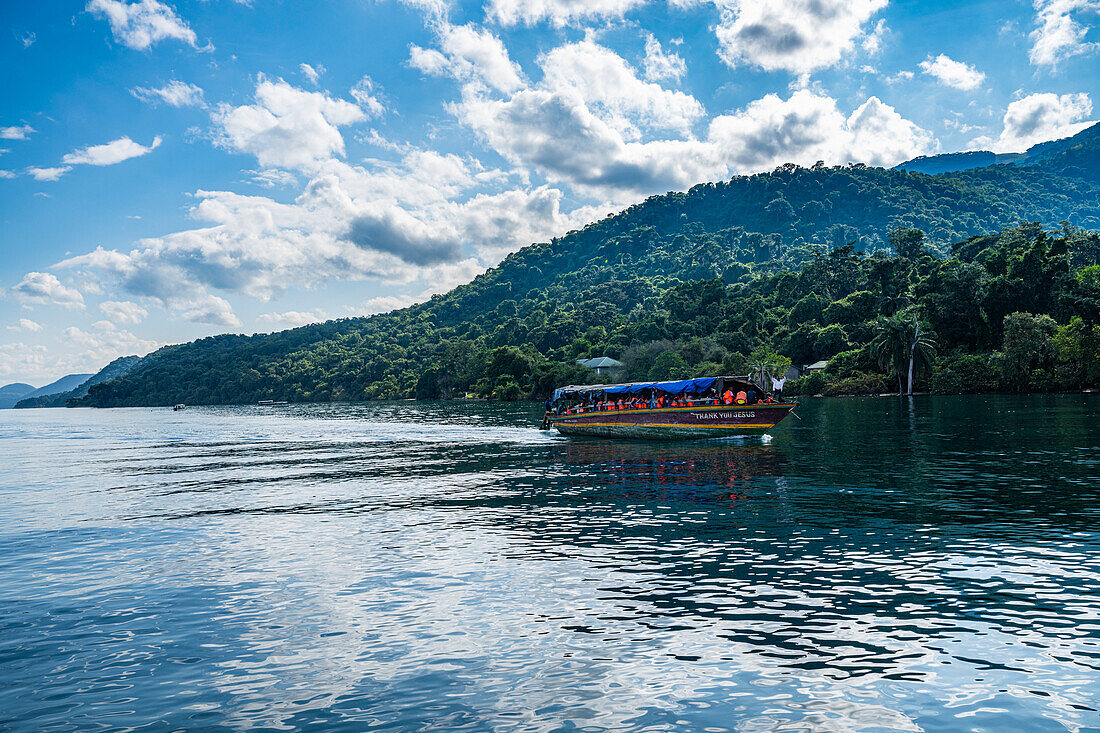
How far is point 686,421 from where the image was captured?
49.6 meters

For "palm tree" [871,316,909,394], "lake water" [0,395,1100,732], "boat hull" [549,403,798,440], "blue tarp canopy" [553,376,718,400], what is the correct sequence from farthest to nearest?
"palm tree" [871,316,909,394] → "blue tarp canopy" [553,376,718,400] → "boat hull" [549,403,798,440] → "lake water" [0,395,1100,732]

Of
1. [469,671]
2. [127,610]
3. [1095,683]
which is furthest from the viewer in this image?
[127,610]

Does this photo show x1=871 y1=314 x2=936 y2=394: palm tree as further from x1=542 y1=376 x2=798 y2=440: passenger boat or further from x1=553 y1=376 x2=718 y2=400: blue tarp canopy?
x1=542 y1=376 x2=798 y2=440: passenger boat

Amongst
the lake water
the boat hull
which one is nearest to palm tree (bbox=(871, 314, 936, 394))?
the boat hull

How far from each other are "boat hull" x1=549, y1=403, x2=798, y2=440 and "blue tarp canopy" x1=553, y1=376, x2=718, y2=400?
2140mm

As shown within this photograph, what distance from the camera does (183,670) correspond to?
10898 millimetres

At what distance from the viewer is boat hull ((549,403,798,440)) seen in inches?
1839

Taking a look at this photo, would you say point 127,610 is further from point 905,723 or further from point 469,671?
point 905,723

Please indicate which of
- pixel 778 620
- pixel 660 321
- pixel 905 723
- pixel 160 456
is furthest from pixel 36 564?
pixel 660 321

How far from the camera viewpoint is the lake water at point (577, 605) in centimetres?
914

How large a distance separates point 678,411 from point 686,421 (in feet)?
3.41

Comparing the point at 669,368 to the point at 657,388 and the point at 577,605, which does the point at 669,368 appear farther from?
the point at 577,605

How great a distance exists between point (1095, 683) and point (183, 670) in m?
13.9

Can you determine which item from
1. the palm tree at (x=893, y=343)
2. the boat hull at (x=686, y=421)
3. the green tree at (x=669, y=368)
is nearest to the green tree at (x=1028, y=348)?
the palm tree at (x=893, y=343)
